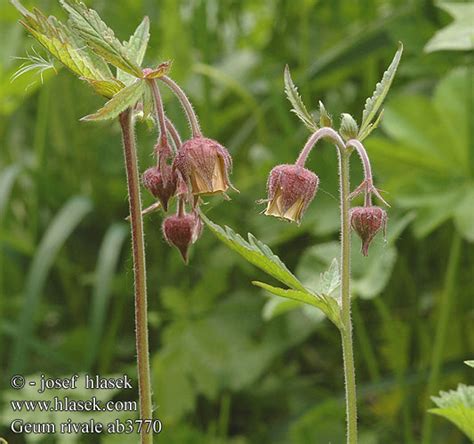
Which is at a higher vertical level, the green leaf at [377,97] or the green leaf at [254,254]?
the green leaf at [377,97]

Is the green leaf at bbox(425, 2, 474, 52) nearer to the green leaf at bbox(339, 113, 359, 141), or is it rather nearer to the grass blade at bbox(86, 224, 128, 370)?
the green leaf at bbox(339, 113, 359, 141)

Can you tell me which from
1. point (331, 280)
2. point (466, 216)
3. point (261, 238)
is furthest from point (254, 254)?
point (261, 238)

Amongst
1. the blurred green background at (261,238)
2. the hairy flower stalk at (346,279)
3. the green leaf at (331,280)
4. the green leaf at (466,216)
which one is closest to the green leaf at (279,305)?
the green leaf at (331,280)

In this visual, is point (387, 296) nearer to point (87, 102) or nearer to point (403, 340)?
point (403, 340)

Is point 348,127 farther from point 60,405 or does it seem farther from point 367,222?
point 60,405

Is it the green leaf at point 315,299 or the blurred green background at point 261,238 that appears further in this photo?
the blurred green background at point 261,238

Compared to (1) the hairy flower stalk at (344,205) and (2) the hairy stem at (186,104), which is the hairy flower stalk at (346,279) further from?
(2) the hairy stem at (186,104)

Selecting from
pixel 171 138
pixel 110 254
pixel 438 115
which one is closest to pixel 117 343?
pixel 110 254

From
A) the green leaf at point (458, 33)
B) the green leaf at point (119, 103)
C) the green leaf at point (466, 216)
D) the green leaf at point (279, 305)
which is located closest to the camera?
the green leaf at point (119, 103)
